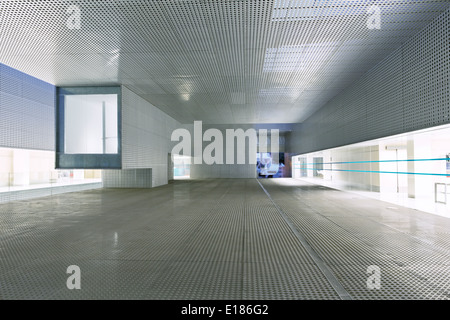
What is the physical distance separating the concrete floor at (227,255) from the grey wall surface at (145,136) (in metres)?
5.67

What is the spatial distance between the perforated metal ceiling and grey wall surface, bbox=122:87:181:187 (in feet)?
4.50

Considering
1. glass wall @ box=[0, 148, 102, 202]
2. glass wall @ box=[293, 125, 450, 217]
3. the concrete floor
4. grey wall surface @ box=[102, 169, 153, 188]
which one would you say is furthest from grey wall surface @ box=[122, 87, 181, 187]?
glass wall @ box=[293, 125, 450, 217]

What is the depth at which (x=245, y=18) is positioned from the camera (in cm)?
573

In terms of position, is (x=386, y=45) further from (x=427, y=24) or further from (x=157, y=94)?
(x=157, y=94)

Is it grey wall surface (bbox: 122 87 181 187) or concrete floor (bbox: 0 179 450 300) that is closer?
concrete floor (bbox: 0 179 450 300)

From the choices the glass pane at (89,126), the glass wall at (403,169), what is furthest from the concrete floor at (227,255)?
the glass pane at (89,126)

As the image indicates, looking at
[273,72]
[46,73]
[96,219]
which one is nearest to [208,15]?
[273,72]

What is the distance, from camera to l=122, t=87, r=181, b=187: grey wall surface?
11.4m

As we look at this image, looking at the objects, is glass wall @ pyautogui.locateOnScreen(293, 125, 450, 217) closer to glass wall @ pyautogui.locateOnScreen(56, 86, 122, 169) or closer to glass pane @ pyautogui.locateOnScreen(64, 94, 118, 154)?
glass wall @ pyautogui.locateOnScreen(56, 86, 122, 169)

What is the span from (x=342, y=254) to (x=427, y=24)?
552 cm

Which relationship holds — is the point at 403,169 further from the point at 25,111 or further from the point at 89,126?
the point at 25,111

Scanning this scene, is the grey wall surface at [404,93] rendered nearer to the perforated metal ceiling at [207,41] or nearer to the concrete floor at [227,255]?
the perforated metal ceiling at [207,41]

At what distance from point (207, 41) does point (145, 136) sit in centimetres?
796

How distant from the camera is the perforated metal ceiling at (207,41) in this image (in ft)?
17.5
